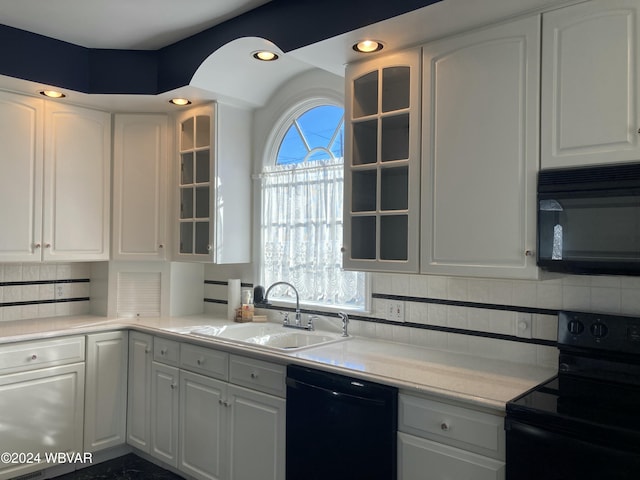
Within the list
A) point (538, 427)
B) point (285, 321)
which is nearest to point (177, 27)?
point (285, 321)

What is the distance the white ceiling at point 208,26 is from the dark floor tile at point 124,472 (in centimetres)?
235

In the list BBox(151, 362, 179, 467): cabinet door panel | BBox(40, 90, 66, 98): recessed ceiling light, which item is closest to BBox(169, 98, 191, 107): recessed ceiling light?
BBox(40, 90, 66, 98): recessed ceiling light

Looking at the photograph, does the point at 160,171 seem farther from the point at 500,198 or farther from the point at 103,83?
the point at 500,198

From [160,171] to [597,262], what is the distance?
2.83m

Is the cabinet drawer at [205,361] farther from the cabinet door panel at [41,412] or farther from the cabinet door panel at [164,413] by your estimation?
the cabinet door panel at [41,412]

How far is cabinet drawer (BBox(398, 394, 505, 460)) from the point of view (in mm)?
1772

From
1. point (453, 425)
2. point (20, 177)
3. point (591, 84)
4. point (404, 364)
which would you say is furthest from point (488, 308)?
point (20, 177)

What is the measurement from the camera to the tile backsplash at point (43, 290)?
3.46 metres

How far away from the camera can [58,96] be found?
130 inches

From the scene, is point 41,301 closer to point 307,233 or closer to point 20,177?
point 20,177

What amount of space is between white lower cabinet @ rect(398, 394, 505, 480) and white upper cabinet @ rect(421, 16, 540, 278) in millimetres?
574

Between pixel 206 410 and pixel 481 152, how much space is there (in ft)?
6.44

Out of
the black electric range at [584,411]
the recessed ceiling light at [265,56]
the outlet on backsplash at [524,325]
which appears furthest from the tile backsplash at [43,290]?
the black electric range at [584,411]

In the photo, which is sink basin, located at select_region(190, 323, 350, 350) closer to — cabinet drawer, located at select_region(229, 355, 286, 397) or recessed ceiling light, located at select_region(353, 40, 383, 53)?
cabinet drawer, located at select_region(229, 355, 286, 397)
